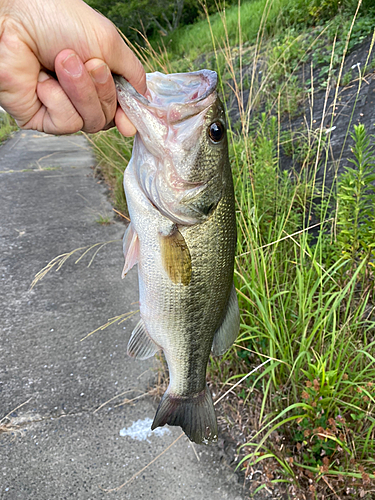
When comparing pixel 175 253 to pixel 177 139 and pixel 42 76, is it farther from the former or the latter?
pixel 42 76

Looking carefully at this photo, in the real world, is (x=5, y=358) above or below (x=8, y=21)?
below

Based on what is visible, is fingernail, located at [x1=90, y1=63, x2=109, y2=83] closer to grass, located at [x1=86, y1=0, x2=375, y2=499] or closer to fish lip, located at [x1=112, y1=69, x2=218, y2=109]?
fish lip, located at [x1=112, y1=69, x2=218, y2=109]

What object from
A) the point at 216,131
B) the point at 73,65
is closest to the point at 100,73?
the point at 73,65

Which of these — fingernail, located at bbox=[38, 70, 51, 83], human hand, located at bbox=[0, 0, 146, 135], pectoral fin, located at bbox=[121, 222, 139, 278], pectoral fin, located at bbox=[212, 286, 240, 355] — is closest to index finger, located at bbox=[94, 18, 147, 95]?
human hand, located at bbox=[0, 0, 146, 135]

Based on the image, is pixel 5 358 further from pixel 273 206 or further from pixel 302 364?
pixel 273 206

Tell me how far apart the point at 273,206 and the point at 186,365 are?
1.49 metres

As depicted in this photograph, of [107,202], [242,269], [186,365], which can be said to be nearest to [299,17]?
[107,202]

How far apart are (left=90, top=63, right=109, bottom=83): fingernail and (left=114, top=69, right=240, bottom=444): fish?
97 millimetres

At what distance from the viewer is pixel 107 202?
4992mm

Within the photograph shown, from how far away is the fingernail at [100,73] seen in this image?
999 millimetres

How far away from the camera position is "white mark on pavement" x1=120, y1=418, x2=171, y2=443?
2.10m

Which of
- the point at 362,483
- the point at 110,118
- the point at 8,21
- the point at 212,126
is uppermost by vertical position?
the point at 8,21

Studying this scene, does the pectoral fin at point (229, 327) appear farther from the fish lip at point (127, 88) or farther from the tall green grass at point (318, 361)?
the fish lip at point (127, 88)

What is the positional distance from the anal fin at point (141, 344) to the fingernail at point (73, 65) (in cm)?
94
